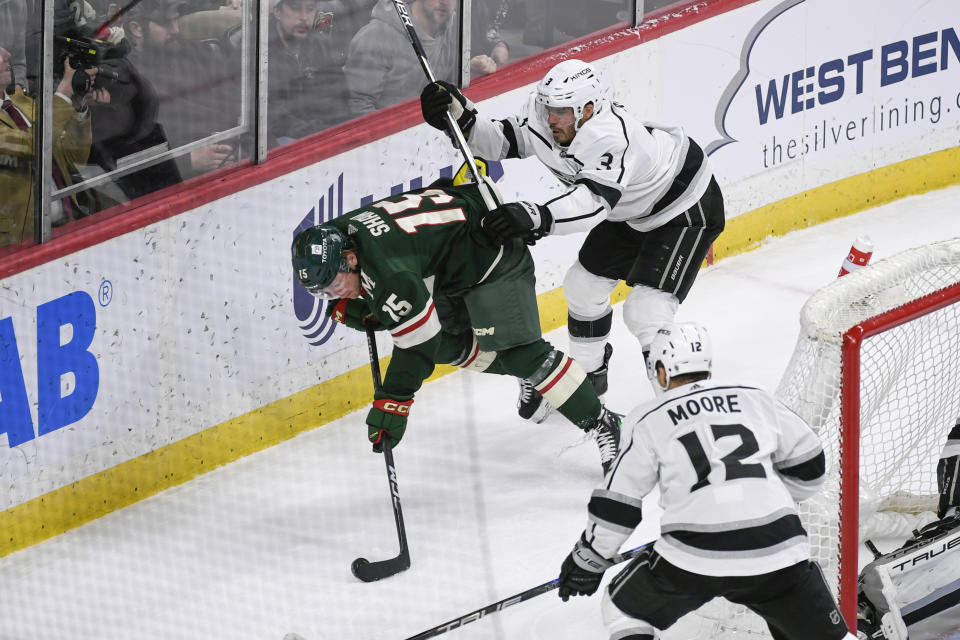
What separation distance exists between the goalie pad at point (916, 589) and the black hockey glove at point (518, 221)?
122 centimetres

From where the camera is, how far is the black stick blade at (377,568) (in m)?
3.99

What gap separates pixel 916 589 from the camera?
3.57m

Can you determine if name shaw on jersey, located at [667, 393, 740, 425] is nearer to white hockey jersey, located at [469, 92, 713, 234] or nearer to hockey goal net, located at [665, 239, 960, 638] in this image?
hockey goal net, located at [665, 239, 960, 638]

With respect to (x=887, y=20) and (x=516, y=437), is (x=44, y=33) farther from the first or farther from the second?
(x=887, y=20)

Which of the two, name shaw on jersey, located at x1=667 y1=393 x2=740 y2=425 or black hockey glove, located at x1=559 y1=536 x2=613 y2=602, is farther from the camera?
black hockey glove, located at x1=559 y1=536 x2=613 y2=602

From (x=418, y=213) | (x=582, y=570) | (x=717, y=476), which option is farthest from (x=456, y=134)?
(x=717, y=476)

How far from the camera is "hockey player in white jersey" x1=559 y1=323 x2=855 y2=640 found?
2852mm

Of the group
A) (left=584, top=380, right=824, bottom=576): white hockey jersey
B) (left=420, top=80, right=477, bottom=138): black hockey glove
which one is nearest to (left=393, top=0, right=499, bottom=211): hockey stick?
(left=420, top=80, right=477, bottom=138): black hockey glove

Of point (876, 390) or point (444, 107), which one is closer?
point (876, 390)

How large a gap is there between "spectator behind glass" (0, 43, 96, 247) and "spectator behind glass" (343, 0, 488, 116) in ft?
3.01

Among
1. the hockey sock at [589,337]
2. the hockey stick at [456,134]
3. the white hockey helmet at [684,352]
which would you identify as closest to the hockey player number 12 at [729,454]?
the white hockey helmet at [684,352]

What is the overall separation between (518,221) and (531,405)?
1007 mm

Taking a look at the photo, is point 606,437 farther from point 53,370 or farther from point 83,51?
point 83,51

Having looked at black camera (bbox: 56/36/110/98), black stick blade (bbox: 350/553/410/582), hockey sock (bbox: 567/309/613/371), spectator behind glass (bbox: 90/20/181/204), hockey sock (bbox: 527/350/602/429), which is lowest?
→ black stick blade (bbox: 350/553/410/582)
